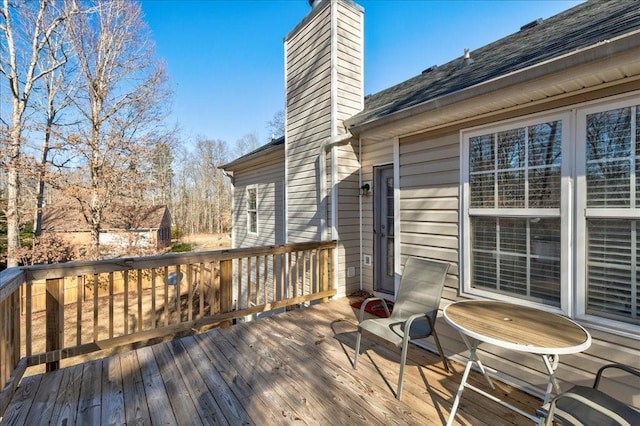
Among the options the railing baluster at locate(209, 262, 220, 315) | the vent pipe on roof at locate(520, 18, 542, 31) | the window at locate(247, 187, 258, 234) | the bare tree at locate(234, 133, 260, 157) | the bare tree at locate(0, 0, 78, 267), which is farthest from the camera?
the bare tree at locate(234, 133, 260, 157)

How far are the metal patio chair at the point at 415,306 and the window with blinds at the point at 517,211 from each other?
0.39m

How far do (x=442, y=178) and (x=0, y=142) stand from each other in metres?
11.1

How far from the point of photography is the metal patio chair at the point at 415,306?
238 centimetres

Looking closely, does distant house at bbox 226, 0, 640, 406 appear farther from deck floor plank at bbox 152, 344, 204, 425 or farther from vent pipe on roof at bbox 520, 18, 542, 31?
deck floor plank at bbox 152, 344, 204, 425

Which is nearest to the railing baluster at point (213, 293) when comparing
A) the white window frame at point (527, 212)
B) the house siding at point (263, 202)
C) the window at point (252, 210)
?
the white window frame at point (527, 212)

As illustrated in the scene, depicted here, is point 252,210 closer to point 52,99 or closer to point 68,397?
point 68,397

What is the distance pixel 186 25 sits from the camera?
30.5 feet

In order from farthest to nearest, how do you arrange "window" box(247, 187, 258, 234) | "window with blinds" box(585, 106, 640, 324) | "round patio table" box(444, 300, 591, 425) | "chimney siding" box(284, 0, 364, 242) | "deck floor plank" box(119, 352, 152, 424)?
"window" box(247, 187, 258, 234) → "chimney siding" box(284, 0, 364, 242) → "deck floor plank" box(119, 352, 152, 424) → "window with blinds" box(585, 106, 640, 324) → "round patio table" box(444, 300, 591, 425)

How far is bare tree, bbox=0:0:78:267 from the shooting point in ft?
28.4

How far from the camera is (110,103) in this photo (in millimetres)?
9828

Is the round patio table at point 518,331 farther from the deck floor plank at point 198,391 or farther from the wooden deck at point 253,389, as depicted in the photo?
the deck floor plank at point 198,391

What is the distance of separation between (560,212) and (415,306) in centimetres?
137

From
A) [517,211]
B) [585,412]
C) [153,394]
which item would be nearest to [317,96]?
[517,211]

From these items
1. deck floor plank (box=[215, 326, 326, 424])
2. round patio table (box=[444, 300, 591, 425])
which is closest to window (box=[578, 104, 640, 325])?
round patio table (box=[444, 300, 591, 425])
